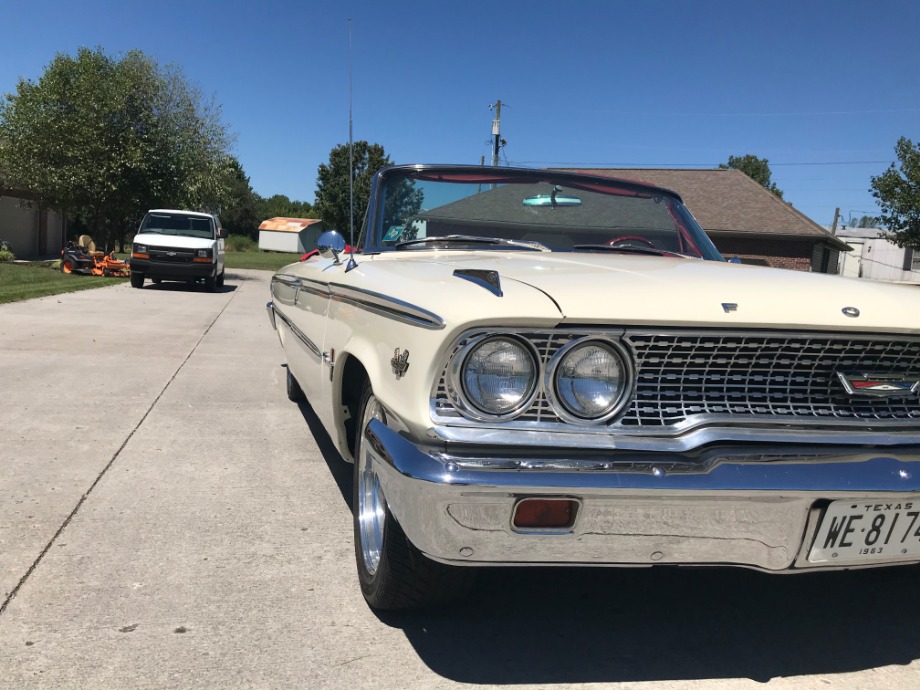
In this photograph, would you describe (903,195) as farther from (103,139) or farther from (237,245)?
(237,245)

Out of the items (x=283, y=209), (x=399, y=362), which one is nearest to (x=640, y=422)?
(x=399, y=362)

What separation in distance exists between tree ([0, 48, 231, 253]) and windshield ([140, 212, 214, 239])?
183 inches

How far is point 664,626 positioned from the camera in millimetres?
2670

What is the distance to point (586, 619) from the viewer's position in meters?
2.70

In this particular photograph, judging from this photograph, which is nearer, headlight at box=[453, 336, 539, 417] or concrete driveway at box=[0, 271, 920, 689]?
headlight at box=[453, 336, 539, 417]

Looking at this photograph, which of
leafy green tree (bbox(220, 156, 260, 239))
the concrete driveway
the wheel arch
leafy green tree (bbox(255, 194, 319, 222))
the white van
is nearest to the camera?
the concrete driveway

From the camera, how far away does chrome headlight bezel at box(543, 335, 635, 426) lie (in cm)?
206

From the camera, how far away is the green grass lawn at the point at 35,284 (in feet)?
40.4

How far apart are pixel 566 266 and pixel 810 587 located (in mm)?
1644

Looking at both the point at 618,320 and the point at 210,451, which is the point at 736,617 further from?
the point at 210,451

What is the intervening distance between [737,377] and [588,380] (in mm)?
449

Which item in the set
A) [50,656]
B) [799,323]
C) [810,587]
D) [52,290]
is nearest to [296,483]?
[50,656]

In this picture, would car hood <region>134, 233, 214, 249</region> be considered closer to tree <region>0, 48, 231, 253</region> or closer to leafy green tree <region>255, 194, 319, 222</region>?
tree <region>0, 48, 231, 253</region>

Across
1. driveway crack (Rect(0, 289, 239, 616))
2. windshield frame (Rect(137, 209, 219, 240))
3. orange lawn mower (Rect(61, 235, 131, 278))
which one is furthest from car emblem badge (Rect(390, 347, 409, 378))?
orange lawn mower (Rect(61, 235, 131, 278))
